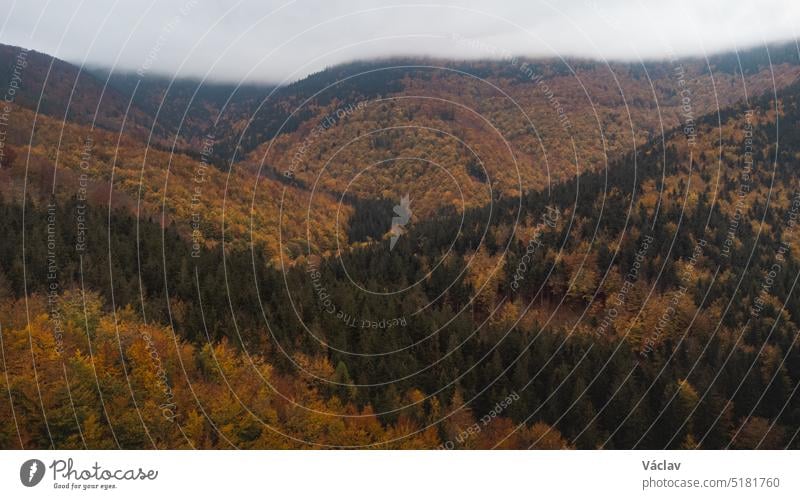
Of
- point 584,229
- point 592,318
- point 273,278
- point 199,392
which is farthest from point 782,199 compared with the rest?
point 199,392

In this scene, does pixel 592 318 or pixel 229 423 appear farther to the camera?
pixel 592 318

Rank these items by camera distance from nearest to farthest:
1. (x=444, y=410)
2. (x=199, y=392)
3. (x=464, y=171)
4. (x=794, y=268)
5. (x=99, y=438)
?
(x=99, y=438)
(x=199, y=392)
(x=444, y=410)
(x=794, y=268)
(x=464, y=171)

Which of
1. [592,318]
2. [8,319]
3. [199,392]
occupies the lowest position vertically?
[592,318]

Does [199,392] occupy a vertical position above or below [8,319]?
A: below

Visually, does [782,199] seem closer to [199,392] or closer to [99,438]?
[199,392]

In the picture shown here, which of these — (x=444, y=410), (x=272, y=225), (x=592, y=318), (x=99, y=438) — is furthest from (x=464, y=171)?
(x=99, y=438)

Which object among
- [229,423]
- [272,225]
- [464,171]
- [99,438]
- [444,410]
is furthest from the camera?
[464,171]

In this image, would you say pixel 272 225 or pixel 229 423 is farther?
pixel 272 225
